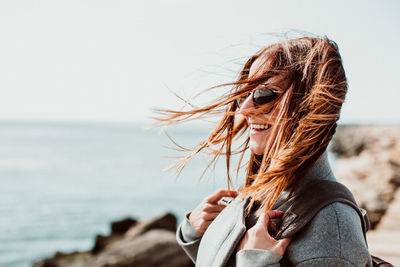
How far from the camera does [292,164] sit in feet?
4.70

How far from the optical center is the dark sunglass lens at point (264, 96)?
1.54 m

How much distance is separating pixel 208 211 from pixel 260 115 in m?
0.72

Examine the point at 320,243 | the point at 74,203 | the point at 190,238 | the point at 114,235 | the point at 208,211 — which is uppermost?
the point at 320,243

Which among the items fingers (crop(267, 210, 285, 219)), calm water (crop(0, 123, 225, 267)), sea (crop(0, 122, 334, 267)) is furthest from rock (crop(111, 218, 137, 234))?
fingers (crop(267, 210, 285, 219))

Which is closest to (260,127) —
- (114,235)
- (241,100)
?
(241,100)

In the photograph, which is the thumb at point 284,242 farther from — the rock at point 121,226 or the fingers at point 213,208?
the rock at point 121,226

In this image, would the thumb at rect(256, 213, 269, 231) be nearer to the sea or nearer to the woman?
the woman

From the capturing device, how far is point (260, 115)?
1590 millimetres

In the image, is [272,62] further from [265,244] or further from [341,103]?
[265,244]

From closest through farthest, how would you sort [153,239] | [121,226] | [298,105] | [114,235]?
1. [298,105]
2. [153,239]
3. [114,235]
4. [121,226]

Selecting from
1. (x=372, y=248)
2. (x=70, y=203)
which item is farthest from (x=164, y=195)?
(x=372, y=248)

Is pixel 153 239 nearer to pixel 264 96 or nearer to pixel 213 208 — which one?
pixel 213 208

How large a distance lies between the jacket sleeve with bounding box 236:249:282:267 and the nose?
606 mm

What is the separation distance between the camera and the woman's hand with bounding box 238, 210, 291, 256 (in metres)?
1.35
